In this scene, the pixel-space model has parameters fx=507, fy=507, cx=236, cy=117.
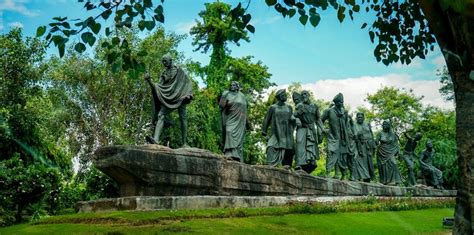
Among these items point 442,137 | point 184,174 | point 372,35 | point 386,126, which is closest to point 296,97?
point 386,126

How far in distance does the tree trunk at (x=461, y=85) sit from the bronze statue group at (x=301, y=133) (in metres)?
6.68

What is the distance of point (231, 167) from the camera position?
11406 mm

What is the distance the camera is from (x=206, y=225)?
7.48m

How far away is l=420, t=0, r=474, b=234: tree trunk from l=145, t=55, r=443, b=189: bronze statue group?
21.9 ft

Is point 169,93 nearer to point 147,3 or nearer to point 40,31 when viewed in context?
point 147,3

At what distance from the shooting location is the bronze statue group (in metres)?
11.7

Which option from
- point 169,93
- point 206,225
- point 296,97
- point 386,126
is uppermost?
point 296,97

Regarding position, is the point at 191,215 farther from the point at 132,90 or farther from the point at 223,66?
the point at 223,66

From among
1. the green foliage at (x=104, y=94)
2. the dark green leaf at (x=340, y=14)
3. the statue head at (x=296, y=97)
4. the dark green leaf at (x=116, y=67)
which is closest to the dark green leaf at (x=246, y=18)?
the dark green leaf at (x=340, y=14)

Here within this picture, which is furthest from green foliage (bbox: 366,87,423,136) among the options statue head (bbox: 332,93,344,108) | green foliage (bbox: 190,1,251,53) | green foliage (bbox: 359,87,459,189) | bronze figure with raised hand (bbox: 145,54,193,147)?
bronze figure with raised hand (bbox: 145,54,193,147)

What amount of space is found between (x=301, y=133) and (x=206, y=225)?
28.3 feet

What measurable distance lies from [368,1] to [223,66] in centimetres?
2678

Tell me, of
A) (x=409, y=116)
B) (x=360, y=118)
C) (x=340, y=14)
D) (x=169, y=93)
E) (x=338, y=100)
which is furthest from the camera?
(x=409, y=116)

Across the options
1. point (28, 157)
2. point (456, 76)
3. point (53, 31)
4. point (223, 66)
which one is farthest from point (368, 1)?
point (223, 66)
